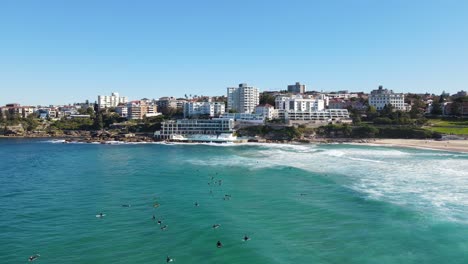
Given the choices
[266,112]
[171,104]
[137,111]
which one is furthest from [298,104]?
[171,104]

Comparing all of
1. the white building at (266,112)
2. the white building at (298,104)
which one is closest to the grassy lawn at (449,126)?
the white building at (298,104)

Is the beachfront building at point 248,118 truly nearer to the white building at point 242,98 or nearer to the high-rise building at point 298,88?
the white building at point 242,98

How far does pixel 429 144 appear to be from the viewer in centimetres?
6606

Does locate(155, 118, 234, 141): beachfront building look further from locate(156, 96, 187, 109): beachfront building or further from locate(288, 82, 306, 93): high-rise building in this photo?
locate(288, 82, 306, 93): high-rise building

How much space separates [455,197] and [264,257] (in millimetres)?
17707

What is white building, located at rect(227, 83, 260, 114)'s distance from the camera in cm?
11731

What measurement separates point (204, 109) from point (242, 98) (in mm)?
13444

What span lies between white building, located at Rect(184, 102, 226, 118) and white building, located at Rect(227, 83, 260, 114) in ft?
20.4

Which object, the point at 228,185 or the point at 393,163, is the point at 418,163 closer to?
the point at 393,163

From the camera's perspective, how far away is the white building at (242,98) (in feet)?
385

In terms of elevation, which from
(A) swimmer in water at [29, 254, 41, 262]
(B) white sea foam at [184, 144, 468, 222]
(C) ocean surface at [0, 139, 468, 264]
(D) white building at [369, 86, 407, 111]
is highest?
(D) white building at [369, 86, 407, 111]

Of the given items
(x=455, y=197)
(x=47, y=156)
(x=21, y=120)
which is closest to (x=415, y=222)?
(x=455, y=197)

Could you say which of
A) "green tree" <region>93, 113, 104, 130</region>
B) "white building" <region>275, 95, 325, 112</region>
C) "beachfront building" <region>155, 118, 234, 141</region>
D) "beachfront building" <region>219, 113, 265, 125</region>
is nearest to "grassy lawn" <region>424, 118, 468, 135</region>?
"white building" <region>275, 95, 325, 112</region>

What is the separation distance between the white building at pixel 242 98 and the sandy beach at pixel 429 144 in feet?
161
